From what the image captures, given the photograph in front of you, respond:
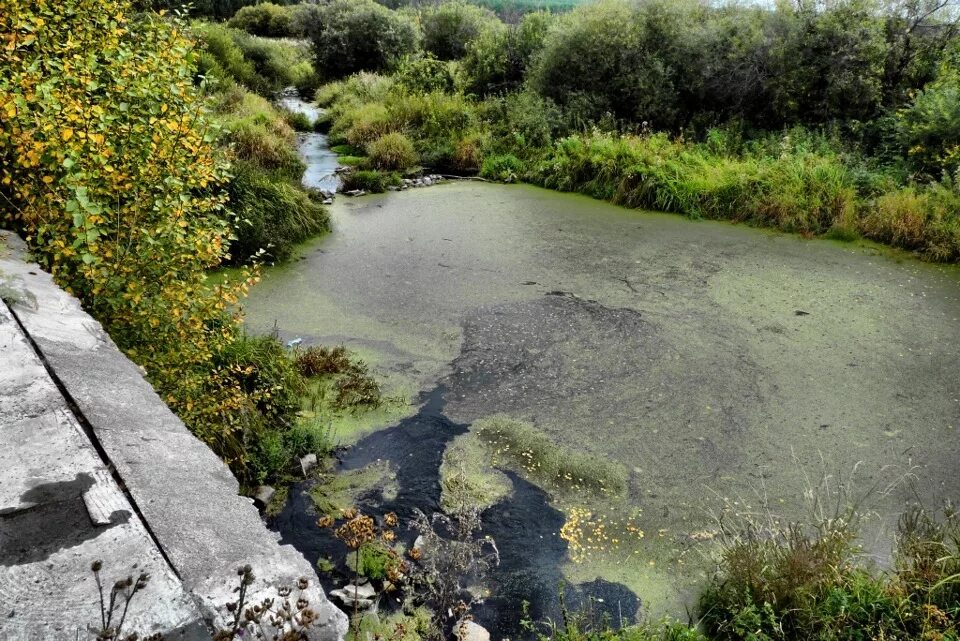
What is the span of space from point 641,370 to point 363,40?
46.4 feet

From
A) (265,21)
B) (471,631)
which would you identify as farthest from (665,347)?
(265,21)

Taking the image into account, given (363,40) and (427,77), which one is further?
(363,40)

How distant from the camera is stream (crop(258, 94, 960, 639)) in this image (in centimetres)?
329

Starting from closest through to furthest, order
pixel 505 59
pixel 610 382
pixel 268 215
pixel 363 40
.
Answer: pixel 610 382 < pixel 268 215 < pixel 505 59 < pixel 363 40

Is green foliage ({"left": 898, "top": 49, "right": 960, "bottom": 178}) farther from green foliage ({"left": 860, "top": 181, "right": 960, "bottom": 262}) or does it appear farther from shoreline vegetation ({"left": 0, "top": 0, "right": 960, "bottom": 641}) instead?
green foliage ({"left": 860, "top": 181, "right": 960, "bottom": 262})

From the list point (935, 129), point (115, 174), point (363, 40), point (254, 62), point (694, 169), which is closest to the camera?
point (115, 174)

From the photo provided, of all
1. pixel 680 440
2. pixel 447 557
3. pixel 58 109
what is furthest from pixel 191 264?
pixel 680 440

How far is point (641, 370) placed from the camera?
459 centimetres

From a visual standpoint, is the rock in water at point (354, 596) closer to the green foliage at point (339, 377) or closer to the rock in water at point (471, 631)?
the rock in water at point (471, 631)

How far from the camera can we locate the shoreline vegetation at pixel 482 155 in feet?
8.63

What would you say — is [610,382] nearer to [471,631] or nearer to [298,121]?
[471,631]

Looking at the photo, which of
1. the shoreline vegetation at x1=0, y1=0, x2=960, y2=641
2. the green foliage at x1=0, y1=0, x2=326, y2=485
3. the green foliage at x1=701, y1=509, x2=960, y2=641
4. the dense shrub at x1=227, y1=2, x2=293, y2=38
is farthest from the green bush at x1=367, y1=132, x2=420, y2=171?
the dense shrub at x1=227, y1=2, x2=293, y2=38

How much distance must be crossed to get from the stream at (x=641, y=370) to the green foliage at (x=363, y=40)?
10432 mm

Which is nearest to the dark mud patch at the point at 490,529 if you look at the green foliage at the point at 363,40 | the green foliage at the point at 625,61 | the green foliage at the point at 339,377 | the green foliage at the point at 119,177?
the green foliage at the point at 339,377
